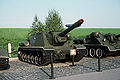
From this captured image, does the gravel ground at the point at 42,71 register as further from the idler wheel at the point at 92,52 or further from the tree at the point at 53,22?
the tree at the point at 53,22

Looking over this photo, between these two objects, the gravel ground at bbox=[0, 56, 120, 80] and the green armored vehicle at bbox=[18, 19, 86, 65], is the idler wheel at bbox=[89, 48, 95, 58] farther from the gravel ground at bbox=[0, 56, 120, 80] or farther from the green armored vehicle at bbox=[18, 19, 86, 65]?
the gravel ground at bbox=[0, 56, 120, 80]

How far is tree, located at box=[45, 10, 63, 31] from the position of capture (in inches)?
1180

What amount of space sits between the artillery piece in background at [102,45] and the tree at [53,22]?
10836mm

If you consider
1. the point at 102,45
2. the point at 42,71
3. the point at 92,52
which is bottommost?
the point at 42,71

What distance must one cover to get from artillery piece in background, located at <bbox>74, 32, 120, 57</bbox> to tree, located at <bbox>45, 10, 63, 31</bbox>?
35.6 feet

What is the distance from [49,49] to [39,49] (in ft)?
2.89

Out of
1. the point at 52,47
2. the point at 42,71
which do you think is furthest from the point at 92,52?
the point at 42,71

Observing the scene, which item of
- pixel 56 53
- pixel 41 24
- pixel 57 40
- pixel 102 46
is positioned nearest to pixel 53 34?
pixel 57 40

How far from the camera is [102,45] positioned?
17.7 meters

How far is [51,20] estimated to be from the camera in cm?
3080

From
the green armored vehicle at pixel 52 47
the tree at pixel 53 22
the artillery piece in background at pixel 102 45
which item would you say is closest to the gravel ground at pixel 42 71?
the green armored vehicle at pixel 52 47

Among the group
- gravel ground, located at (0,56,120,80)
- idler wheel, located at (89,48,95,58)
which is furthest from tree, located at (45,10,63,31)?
gravel ground, located at (0,56,120,80)

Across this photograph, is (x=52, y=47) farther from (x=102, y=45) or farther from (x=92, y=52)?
(x=92, y=52)

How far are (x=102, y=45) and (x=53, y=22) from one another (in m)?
14.1
